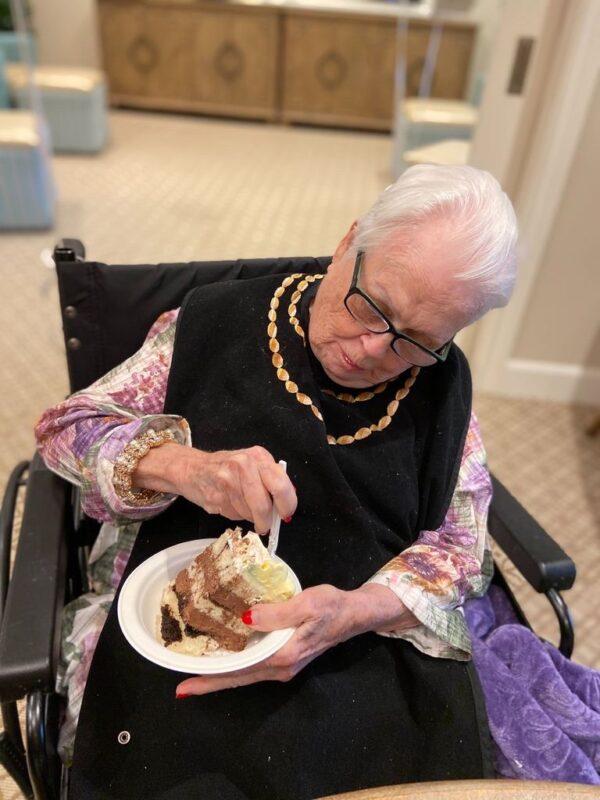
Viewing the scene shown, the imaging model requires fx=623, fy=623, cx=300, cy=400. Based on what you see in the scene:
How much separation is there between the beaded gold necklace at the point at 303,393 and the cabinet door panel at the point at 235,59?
492cm

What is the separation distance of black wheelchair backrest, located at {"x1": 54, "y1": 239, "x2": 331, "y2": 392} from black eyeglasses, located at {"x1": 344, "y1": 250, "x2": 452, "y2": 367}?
0.35 metres

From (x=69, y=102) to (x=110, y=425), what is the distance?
419 cm

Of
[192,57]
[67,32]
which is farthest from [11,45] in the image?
[192,57]

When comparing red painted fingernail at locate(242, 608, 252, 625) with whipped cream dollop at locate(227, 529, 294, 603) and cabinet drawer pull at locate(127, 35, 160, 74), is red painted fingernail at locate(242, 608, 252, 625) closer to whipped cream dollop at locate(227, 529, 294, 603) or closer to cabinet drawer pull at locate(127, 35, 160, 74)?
whipped cream dollop at locate(227, 529, 294, 603)

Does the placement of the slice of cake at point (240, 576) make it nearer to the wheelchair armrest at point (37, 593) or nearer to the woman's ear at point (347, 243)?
the wheelchair armrest at point (37, 593)

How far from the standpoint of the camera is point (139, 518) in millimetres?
934

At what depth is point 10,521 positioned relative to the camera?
95cm

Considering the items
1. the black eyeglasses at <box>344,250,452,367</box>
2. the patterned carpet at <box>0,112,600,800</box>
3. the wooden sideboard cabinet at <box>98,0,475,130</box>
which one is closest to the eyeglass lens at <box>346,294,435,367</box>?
the black eyeglasses at <box>344,250,452,367</box>

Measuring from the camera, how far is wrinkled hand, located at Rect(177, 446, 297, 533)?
771mm

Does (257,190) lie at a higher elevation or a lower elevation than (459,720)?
lower

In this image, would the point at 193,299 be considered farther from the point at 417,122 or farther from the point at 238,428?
the point at 417,122

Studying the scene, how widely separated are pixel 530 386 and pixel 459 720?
188 cm

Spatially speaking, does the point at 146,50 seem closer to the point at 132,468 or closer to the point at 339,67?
the point at 339,67

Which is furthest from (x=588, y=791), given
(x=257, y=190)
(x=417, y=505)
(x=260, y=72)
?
(x=260, y=72)
